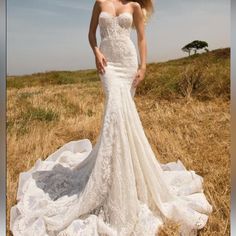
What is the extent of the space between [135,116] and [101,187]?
1.66 feet

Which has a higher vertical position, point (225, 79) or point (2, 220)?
point (225, 79)

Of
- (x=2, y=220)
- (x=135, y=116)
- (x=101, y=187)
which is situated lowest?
(x=2, y=220)

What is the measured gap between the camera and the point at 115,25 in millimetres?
2922

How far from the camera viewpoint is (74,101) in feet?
18.5

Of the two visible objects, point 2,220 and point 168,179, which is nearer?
point 2,220

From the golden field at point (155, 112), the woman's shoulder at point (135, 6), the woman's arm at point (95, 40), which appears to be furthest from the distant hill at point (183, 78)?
the woman's shoulder at point (135, 6)

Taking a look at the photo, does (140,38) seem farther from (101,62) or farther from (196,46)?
(196,46)

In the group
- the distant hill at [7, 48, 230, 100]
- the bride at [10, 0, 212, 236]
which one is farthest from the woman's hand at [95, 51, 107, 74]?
the distant hill at [7, 48, 230, 100]

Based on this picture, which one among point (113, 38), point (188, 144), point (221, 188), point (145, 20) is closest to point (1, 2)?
point (113, 38)

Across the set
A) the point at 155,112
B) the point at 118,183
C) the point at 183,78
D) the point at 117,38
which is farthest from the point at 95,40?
the point at 183,78

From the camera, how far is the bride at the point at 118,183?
2816 mm

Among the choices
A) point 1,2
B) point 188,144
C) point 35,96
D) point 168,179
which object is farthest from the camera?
point 35,96

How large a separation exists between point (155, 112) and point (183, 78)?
737 mm

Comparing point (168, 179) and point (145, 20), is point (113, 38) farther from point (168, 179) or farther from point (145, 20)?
point (168, 179)
